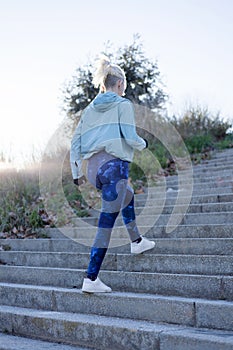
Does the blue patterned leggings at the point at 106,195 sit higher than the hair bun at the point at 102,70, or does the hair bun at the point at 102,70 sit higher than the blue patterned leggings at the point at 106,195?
the hair bun at the point at 102,70

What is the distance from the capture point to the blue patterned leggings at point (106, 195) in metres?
3.94

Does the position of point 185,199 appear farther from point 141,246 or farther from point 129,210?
point 129,210

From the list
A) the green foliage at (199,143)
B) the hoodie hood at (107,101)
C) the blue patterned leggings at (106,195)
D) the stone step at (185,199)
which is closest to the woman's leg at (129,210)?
the blue patterned leggings at (106,195)

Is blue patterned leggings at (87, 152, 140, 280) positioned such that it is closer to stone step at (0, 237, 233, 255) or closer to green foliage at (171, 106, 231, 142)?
stone step at (0, 237, 233, 255)

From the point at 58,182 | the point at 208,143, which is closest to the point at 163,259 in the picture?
the point at 58,182

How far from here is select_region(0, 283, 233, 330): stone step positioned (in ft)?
11.5

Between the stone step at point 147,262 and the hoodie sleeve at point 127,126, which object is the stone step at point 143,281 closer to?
the stone step at point 147,262

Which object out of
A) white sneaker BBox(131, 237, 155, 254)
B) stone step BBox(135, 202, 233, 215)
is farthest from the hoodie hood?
stone step BBox(135, 202, 233, 215)

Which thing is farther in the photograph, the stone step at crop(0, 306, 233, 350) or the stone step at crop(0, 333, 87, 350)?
the stone step at crop(0, 333, 87, 350)

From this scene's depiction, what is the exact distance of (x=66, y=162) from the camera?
1042 cm

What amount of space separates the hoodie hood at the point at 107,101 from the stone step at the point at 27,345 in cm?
176

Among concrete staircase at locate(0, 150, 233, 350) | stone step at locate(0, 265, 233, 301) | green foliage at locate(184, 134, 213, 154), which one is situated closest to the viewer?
concrete staircase at locate(0, 150, 233, 350)

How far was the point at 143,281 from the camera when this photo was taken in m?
4.22

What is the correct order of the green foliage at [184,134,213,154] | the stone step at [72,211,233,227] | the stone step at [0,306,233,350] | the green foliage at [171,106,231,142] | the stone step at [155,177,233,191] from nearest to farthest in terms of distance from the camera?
the stone step at [0,306,233,350]
the stone step at [72,211,233,227]
the stone step at [155,177,233,191]
the green foliage at [184,134,213,154]
the green foliage at [171,106,231,142]
